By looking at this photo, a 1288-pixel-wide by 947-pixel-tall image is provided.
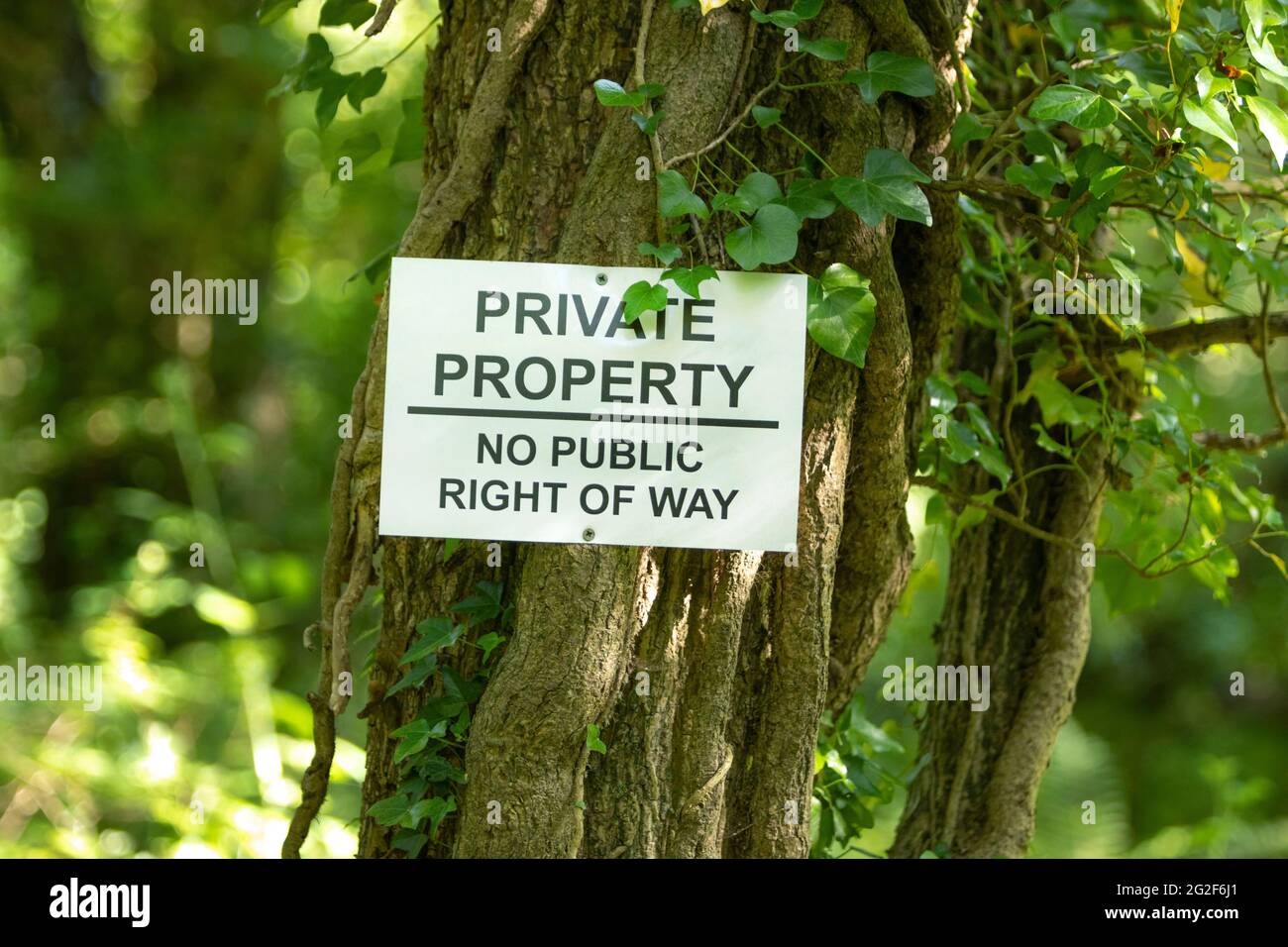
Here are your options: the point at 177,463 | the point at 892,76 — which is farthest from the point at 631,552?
the point at 177,463

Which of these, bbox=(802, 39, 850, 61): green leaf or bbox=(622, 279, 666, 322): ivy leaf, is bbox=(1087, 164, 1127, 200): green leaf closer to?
bbox=(802, 39, 850, 61): green leaf

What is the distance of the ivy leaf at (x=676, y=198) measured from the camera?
1.09 metres

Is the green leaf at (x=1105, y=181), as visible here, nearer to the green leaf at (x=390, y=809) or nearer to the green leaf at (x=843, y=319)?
the green leaf at (x=843, y=319)

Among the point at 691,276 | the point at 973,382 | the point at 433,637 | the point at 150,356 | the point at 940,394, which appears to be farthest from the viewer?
the point at 150,356

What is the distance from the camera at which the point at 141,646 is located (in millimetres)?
3498

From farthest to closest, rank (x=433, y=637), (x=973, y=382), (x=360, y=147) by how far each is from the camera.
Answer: (x=360, y=147) < (x=973, y=382) < (x=433, y=637)

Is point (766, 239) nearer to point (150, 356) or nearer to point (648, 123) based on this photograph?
point (648, 123)

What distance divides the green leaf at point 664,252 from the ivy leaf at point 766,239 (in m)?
0.05

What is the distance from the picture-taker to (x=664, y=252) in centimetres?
111

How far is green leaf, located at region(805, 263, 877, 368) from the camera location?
1.12 metres

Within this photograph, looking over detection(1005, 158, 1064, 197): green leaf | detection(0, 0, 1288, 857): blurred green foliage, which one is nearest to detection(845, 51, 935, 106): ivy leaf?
detection(1005, 158, 1064, 197): green leaf

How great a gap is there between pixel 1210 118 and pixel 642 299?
0.61 m

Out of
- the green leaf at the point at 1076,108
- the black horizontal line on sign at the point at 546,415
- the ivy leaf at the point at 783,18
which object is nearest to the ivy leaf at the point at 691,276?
the black horizontal line on sign at the point at 546,415
